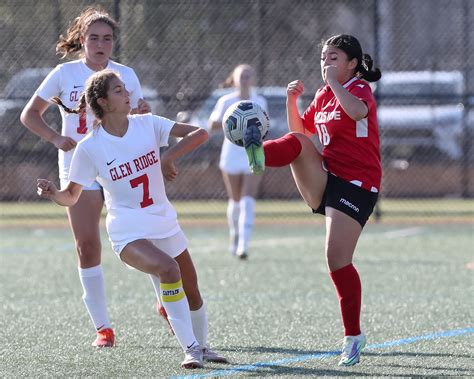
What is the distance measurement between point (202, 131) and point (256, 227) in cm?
773

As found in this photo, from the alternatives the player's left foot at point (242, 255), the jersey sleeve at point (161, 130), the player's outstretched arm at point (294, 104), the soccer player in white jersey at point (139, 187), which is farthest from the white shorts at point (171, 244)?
the player's left foot at point (242, 255)

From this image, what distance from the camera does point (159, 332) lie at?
653 cm

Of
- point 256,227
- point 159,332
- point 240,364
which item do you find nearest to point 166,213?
point 240,364

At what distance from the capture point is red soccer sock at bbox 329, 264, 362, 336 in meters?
5.41

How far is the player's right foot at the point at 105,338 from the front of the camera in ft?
19.9

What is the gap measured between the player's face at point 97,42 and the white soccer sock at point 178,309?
5.56 feet

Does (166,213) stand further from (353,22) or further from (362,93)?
(353,22)

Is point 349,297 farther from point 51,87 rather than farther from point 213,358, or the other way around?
point 51,87

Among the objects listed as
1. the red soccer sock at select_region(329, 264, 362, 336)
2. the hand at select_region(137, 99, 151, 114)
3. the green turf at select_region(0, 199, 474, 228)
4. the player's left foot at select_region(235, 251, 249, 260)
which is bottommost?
the green turf at select_region(0, 199, 474, 228)

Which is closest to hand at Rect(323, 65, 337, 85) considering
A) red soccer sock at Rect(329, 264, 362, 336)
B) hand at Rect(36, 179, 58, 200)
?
red soccer sock at Rect(329, 264, 362, 336)

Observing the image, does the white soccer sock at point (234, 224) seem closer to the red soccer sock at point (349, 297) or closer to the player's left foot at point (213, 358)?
the player's left foot at point (213, 358)

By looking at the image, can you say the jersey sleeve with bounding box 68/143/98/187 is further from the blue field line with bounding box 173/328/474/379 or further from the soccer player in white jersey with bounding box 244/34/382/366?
the blue field line with bounding box 173/328/474/379

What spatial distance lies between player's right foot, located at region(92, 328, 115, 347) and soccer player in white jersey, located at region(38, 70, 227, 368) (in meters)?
0.71

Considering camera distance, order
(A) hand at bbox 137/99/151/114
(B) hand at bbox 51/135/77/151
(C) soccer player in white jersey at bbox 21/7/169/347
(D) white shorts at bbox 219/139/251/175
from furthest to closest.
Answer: (D) white shorts at bbox 219/139/251/175 < (C) soccer player in white jersey at bbox 21/7/169/347 < (A) hand at bbox 137/99/151/114 < (B) hand at bbox 51/135/77/151
